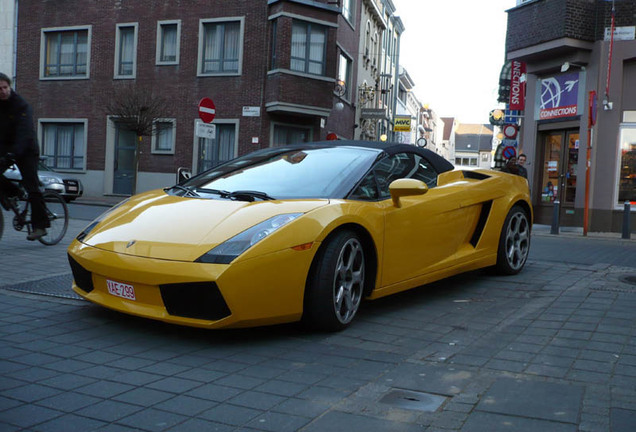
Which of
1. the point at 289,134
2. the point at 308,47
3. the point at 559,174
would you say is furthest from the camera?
the point at 289,134

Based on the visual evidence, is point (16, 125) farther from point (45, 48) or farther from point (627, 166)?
point (45, 48)

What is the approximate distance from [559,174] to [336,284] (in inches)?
644

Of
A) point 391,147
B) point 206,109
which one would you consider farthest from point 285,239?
point 206,109

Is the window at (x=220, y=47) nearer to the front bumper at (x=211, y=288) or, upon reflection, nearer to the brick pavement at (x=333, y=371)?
the brick pavement at (x=333, y=371)

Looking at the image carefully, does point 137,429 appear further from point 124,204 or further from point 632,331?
point 632,331

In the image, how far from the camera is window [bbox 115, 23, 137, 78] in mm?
27844

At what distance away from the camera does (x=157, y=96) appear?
25.5 m

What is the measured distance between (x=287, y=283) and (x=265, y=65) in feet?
73.4

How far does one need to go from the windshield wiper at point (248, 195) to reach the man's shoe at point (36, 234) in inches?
146

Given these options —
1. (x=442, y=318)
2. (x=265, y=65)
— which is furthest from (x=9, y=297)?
(x=265, y=65)

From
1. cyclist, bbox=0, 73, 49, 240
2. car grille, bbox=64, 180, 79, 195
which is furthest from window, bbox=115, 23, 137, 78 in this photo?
cyclist, bbox=0, 73, 49, 240

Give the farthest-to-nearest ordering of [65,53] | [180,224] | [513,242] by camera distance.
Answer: [65,53] → [513,242] → [180,224]

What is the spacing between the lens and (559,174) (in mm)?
19016

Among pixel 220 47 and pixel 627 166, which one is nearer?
pixel 627 166
